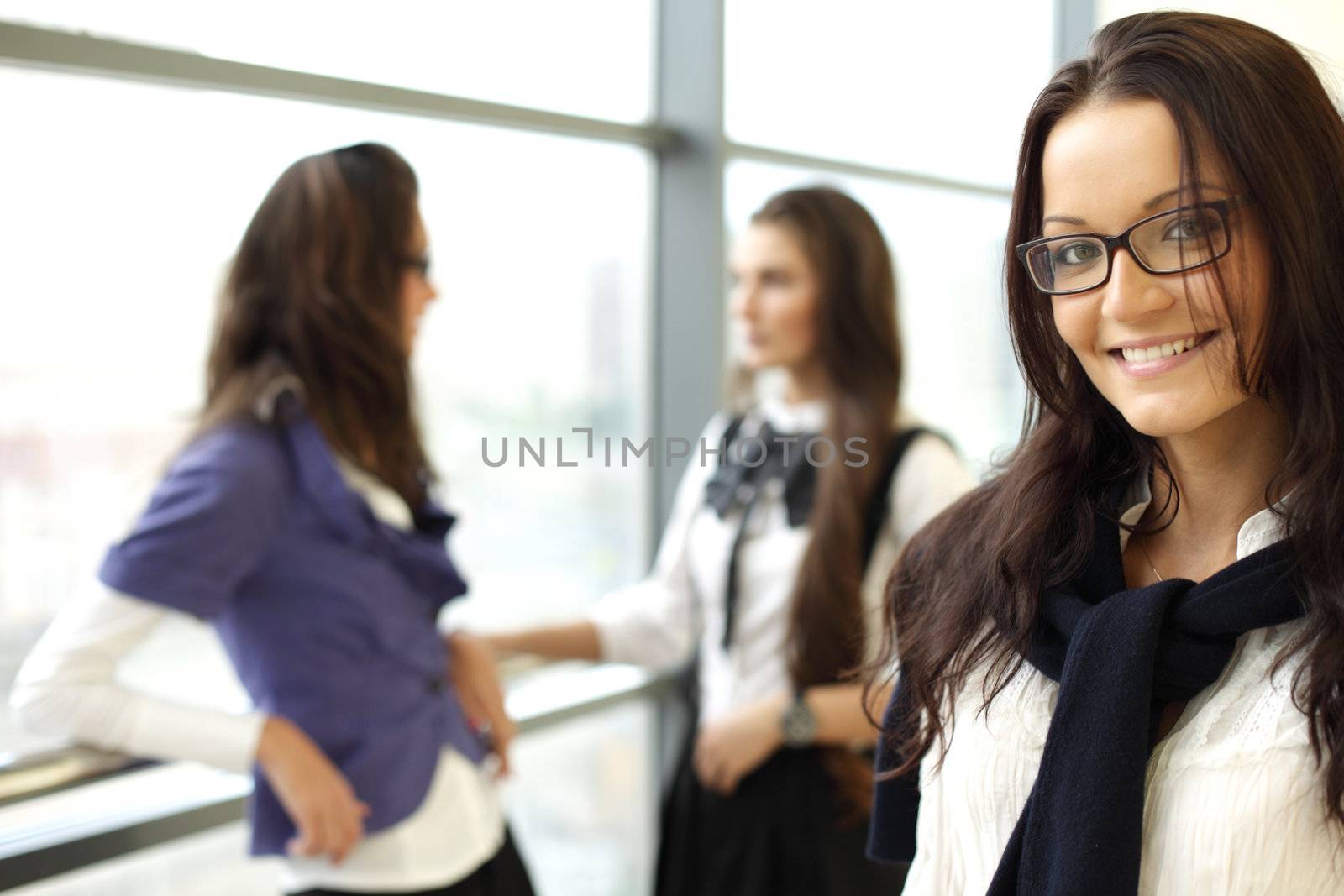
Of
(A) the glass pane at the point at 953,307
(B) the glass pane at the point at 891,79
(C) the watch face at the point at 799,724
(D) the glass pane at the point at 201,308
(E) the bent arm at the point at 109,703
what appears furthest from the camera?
(A) the glass pane at the point at 953,307

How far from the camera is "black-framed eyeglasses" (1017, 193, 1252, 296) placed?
0.87 meters

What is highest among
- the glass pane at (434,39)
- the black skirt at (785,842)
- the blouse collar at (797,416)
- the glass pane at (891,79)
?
the glass pane at (891,79)

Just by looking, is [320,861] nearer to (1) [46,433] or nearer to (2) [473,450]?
(1) [46,433]

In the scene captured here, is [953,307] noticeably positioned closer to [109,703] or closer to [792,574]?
[792,574]

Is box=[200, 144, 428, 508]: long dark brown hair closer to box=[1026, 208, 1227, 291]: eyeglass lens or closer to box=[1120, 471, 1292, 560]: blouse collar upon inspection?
box=[1026, 208, 1227, 291]: eyeglass lens

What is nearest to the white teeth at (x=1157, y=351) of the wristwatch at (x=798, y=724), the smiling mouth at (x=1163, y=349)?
the smiling mouth at (x=1163, y=349)

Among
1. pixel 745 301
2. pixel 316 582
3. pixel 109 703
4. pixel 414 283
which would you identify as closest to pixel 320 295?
pixel 414 283

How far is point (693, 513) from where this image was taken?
221 centimetres

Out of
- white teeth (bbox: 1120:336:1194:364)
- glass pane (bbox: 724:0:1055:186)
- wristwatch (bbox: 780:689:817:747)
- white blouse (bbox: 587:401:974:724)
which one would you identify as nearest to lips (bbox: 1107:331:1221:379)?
white teeth (bbox: 1120:336:1194:364)

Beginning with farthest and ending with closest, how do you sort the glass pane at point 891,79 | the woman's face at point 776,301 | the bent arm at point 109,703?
1. the glass pane at point 891,79
2. the woman's face at point 776,301
3. the bent arm at point 109,703

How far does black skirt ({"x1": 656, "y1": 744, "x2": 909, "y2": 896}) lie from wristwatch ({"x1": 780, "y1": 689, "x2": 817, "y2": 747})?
0.08 meters

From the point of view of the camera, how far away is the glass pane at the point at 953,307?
3.59m

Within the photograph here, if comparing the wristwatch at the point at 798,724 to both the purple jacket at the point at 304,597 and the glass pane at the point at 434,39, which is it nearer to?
the purple jacket at the point at 304,597

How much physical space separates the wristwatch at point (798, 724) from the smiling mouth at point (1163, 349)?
1.11 m
